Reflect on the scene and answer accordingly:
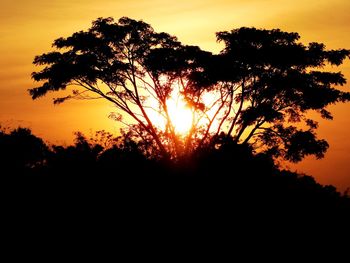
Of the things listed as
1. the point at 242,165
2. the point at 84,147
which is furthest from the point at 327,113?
the point at 84,147

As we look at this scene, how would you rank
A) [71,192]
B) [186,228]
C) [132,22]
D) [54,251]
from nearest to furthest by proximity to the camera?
1. [54,251]
2. [186,228]
3. [71,192]
4. [132,22]

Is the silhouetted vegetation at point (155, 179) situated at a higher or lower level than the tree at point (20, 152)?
lower

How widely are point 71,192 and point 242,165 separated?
8.23 meters

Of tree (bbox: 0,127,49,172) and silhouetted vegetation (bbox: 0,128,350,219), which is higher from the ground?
tree (bbox: 0,127,49,172)

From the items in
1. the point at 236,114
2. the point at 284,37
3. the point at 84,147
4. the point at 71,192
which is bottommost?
the point at 71,192

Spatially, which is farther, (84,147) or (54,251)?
(84,147)

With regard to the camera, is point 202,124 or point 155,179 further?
point 202,124

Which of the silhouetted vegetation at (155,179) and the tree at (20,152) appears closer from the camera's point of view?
the silhouetted vegetation at (155,179)

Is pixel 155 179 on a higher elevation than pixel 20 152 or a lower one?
lower

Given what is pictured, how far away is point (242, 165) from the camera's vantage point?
77.6ft

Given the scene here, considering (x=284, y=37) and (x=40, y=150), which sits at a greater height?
(x=284, y=37)

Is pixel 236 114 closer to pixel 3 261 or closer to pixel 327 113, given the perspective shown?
pixel 327 113

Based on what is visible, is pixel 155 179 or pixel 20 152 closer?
pixel 155 179

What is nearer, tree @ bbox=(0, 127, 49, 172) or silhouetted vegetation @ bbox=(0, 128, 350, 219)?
silhouetted vegetation @ bbox=(0, 128, 350, 219)
